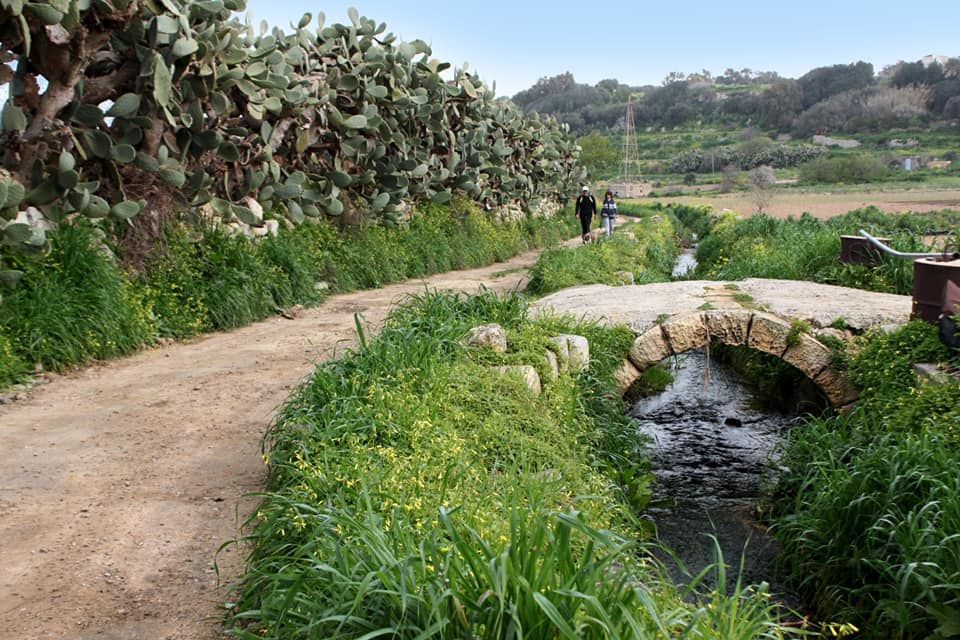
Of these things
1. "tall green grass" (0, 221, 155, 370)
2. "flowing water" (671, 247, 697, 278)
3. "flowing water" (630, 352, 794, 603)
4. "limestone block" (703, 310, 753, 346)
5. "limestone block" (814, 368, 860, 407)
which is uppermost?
"tall green grass" (0, 221, 155, 370)

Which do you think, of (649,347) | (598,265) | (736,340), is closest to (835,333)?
(736,340)

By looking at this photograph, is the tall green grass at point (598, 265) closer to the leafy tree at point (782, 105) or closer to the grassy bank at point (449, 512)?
the grassy bank at point (449, 512)

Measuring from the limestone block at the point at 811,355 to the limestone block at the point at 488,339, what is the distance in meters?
2.61

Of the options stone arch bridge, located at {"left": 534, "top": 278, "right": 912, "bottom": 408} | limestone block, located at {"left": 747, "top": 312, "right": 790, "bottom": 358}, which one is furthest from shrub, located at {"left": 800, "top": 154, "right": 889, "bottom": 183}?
limestone block, located at {"left": 747, "top": 312, "right": 790, "bottom": 358}

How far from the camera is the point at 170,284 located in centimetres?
748

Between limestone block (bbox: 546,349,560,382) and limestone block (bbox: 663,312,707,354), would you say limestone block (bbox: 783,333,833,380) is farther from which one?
limestone block (bbox: 546,349,560,382)

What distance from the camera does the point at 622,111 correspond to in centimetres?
9212

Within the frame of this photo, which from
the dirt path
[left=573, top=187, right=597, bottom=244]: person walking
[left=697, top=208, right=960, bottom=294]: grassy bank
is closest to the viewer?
the dirt path

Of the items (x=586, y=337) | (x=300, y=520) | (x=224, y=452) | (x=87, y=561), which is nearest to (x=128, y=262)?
(x=224, y=452)

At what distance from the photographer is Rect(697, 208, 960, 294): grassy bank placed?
9156 mm

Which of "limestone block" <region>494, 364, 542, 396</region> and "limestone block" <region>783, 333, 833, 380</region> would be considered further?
"limestone block" <region>783, 333, 833, 380</region>

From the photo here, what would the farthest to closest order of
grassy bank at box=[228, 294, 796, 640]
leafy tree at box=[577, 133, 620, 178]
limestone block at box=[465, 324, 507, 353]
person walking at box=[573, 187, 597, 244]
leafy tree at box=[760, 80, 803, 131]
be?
1. leafy tree at box=[760, 80, 803, 131]
2. leafy tree at box=[577, 133, 620, 178]
3. person walking at box=[573, 187, 597, 244]
4. limestone block at box=[465, 324, 507, 353]
5. grassy bank at box=[228, 294, 796, 640]

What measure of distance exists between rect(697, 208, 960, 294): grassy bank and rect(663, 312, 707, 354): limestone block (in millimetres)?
3053

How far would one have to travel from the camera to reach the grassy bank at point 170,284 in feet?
19.9
